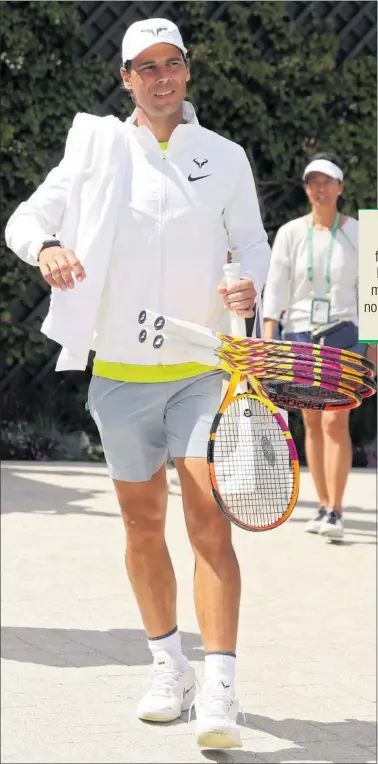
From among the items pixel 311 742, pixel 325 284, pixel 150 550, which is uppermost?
pixel 325 284

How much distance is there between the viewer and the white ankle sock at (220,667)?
13.6 ft

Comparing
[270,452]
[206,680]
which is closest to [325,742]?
[206,680]

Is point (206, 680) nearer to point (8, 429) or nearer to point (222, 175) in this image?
point (222, 175)

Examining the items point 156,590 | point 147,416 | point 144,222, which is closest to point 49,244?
point 144,222

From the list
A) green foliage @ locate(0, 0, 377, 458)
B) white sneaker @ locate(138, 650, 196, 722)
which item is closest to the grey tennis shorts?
white sneaker @ locate(138, 650, 196, 722)

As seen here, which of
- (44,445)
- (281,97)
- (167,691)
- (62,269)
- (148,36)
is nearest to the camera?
(62,269)

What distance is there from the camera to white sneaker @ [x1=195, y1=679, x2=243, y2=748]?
4.01 meters

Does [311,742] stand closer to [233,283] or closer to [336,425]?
[233,283]

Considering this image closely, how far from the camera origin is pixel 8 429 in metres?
10.9

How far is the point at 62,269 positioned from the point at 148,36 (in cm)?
69

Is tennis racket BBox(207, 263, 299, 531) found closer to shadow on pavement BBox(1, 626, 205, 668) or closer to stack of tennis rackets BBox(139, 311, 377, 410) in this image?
stack of tennis rackets BBox(139, 311, 377, 410)

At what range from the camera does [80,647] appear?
17.6 ft

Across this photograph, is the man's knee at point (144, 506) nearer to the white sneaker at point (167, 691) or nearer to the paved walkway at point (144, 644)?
the white sneaker at point (167, 691)

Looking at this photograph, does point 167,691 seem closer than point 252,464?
No
